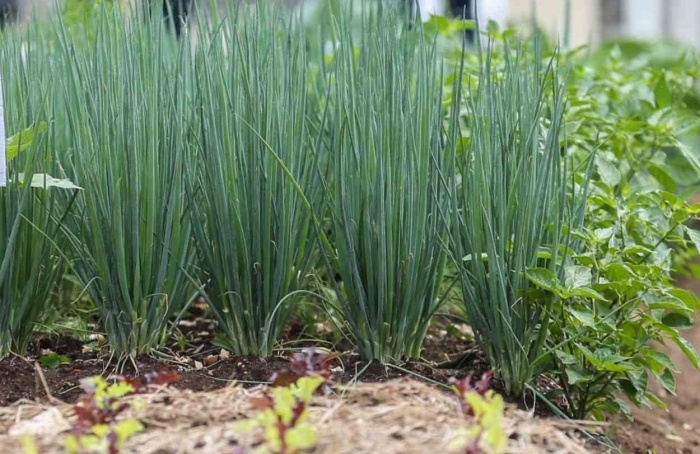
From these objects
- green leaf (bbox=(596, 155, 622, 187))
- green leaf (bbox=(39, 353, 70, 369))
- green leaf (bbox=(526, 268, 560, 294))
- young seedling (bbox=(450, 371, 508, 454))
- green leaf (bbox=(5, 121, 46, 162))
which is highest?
green leaf (bbox=(5, 121, 46, 162))

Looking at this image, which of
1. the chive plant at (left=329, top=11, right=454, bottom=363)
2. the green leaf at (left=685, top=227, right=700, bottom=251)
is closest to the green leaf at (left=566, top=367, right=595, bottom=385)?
the chive plant at (left=329, top=11, right=454, bottom=363)

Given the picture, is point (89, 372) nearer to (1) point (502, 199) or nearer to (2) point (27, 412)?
(2) point (27, 412)

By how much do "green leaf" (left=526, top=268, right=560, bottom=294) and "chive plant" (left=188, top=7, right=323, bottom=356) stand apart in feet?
1.76

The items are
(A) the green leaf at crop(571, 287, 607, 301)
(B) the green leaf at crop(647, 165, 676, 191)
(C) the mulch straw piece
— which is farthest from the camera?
(B) the green leaf at crop(647, 165, 676, 191)

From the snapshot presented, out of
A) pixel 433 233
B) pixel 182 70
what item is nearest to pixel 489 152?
pixel 433 233

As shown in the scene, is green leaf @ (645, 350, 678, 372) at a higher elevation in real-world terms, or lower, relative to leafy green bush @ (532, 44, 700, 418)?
lower

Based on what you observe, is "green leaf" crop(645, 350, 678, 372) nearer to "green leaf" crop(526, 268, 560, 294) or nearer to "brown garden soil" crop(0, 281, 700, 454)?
"brown garden soil" crop(0, 281, 700, 454)

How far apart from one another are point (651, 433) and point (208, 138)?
1.66 metres

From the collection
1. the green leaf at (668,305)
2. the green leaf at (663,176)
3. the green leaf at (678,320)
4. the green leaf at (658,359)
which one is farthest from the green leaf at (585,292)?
the green leaf at (663,176)

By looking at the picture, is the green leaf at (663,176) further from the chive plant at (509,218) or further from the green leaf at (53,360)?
the green leaf at (53,360)

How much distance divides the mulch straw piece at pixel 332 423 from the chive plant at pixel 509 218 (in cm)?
33

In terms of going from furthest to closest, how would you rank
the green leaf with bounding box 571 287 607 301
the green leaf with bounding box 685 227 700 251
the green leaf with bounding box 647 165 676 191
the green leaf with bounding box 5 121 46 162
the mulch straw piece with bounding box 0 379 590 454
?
the green leaf with bounding box 647 165 676 191
the green leaf with bounding box 685 227 700 251
the green leaf with bounding box 5 121 46 162
the green leaf with bounding box 571 287 607 301
the mulch straw piece with bounding box 0 379 590 454

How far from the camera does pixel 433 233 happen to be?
2186 millimetres

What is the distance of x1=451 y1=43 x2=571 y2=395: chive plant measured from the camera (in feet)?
6.72
